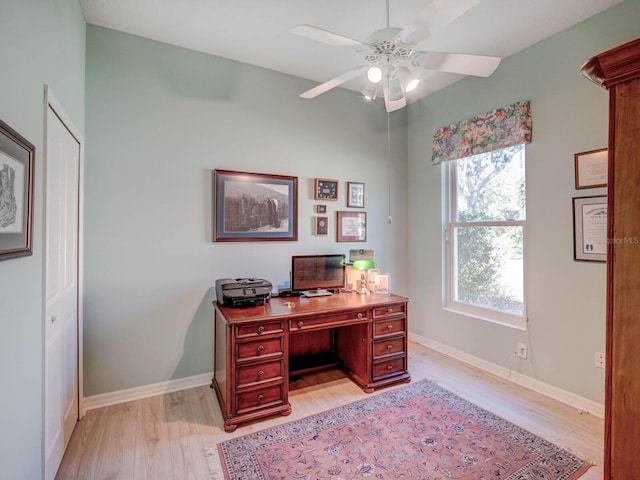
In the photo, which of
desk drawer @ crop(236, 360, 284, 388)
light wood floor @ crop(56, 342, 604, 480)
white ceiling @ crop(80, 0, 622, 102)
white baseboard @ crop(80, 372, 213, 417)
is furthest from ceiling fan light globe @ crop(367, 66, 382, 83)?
white baseboard @ crop(80, 372, 213, 417)

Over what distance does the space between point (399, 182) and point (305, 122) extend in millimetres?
1322

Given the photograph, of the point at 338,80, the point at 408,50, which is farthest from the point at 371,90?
the point at 408,50

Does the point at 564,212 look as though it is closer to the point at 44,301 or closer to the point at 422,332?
the point at 422,332

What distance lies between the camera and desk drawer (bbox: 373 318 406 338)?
8.38 ft

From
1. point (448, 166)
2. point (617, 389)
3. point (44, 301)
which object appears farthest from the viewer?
point (448, 166)

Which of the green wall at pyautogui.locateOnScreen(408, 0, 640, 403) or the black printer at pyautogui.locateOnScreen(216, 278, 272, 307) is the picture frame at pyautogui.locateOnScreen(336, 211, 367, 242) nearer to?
the black printer at pyautogui.locateOnScreen(216, 278, 272, 307)

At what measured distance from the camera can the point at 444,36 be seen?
236 centimetres

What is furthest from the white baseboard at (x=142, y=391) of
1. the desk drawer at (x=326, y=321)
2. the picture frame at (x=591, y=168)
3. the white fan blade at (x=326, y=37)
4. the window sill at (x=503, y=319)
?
the picture frame at (x=591, y=168)

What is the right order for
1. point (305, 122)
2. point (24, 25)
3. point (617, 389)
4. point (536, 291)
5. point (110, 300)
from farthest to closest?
point (305, 122), point (536, 291), point (110, 300), point (24, 25), point (617, 389)

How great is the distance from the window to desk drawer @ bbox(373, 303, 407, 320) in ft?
2.96

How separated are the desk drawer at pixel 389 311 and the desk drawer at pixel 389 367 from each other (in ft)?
1.27

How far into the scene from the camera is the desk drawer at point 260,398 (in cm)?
208

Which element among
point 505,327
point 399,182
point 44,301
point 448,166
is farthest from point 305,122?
point 505,327

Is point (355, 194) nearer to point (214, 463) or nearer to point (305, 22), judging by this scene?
point (305, 22)
